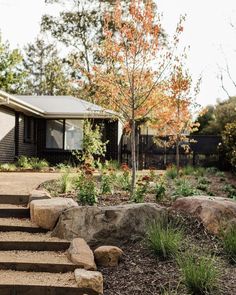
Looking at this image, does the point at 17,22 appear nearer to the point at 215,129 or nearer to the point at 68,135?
the point at 68,135

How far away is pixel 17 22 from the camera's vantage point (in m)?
17.4

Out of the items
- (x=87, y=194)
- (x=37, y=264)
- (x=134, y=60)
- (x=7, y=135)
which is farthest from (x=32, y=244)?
(x=7, y=135)

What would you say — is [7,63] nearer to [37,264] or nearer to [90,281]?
[37,264]

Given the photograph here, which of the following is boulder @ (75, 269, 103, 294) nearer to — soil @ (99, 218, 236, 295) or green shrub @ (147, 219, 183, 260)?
soil @ (99, 218, 236, 295)

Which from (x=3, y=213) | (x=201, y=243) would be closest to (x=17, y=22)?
(x=3, y=213)

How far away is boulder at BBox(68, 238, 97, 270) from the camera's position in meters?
5.12

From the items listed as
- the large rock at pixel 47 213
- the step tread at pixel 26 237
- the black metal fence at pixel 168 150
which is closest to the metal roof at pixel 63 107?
the black metal fence at pixel 168 150

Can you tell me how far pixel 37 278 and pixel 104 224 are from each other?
4.50 feet

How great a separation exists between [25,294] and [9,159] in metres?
13.6

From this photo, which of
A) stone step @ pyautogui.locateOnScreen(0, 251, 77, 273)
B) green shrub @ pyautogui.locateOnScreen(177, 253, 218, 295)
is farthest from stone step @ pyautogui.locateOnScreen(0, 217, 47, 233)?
green shrub @ pyautogui.locateOnScreen(177, 253, 218, 295)

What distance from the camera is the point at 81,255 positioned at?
208 inches

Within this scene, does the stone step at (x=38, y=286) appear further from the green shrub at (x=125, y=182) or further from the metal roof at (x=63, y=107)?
the metal roof at (x=63, y=107)

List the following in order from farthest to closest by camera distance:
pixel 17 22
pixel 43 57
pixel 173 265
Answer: pixel 43 57
pixel 17 22
pixel 173 265

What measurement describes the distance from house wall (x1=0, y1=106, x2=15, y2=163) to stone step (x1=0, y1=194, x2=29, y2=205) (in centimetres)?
994
